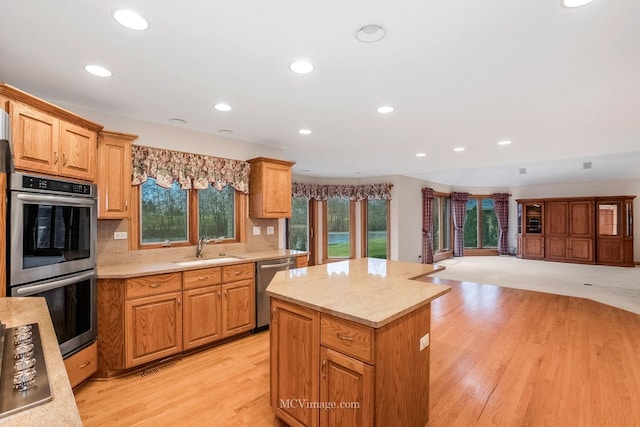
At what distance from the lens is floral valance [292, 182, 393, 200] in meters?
7.64

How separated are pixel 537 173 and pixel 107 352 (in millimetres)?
10569

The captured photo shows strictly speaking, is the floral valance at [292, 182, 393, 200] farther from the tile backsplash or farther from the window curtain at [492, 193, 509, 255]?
the window curtain at [492, 193, 509, 255]

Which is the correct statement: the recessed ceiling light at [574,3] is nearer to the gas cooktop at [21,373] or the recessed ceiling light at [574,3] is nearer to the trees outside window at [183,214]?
the gas cooktop at [21,373]

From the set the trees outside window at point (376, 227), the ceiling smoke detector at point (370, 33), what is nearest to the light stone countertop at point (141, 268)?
the ceiling smoke detector at point (370, 33)

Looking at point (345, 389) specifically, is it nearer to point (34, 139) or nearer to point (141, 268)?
point (141, 268)

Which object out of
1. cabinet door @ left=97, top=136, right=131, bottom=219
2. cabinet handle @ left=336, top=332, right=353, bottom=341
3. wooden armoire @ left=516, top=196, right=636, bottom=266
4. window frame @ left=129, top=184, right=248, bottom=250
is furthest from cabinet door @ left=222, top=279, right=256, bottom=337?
wooden armoire @ left=516, top=196, right=636, bottom=266

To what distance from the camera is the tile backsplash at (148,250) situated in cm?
304

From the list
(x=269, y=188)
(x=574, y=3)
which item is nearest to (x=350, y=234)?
(x=269, y=188)

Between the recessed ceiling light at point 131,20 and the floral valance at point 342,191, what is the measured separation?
5760 millimetres

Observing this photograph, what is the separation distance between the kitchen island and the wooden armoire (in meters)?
9.42

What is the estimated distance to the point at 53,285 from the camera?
2211 mm

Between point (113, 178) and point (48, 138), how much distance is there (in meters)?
0.71

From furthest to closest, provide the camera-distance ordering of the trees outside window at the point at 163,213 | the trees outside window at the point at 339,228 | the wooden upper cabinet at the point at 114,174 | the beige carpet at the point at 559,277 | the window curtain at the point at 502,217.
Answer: the window curtain at the point at 502,217 → the trees outside window at the point at 339,228 → the beige carpet at the point at 559,277 → the trees outside window at the point at 163,213 → the wooden upper cabinet at the point at 114,174

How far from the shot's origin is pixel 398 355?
169 centimetres
